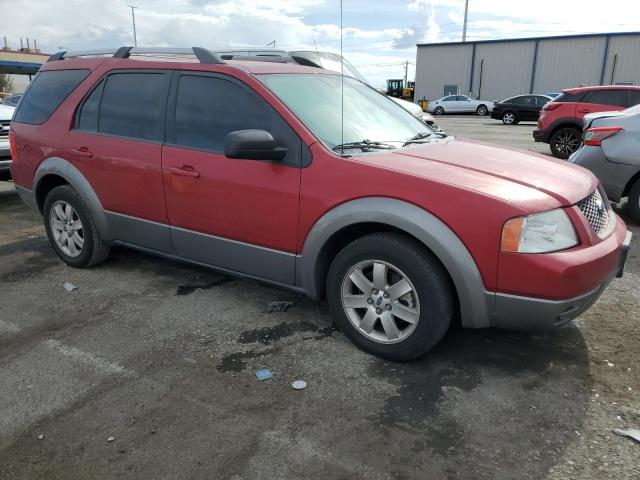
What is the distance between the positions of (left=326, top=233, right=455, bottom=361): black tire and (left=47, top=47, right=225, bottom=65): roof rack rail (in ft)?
5.65

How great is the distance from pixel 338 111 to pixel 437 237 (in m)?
1.30

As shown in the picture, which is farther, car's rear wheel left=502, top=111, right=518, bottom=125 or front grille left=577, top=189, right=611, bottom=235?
car's rear wheel left=502, top=111, right=518, bottom=125

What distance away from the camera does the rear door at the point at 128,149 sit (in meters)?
3.98

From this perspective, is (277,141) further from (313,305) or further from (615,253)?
(615,253)

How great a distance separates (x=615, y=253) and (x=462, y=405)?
1204mm

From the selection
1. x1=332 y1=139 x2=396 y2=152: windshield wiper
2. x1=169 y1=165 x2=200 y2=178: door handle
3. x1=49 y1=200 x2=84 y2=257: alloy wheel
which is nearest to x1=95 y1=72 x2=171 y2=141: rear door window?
x1=169 y1=165 x2=200 y2=178: door handle

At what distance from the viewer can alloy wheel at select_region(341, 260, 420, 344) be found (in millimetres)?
3041

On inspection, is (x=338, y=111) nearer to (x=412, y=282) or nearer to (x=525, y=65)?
(x=412, y=282)

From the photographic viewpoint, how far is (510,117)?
25.0 meters

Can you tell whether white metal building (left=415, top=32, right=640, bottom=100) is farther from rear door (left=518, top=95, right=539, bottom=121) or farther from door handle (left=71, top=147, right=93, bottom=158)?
door handle (left=71, top=147, right=93, bottom=158)

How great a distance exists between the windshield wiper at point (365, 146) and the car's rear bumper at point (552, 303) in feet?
3.96

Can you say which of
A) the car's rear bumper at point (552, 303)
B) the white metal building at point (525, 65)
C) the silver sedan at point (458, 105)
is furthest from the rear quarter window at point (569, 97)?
the white metal building at point (525, 65)

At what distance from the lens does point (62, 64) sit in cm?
477

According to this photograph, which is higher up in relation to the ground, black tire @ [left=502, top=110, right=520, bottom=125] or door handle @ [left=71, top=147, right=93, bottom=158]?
door handle @ [left=71, top=147, right=93, bottom=158]
